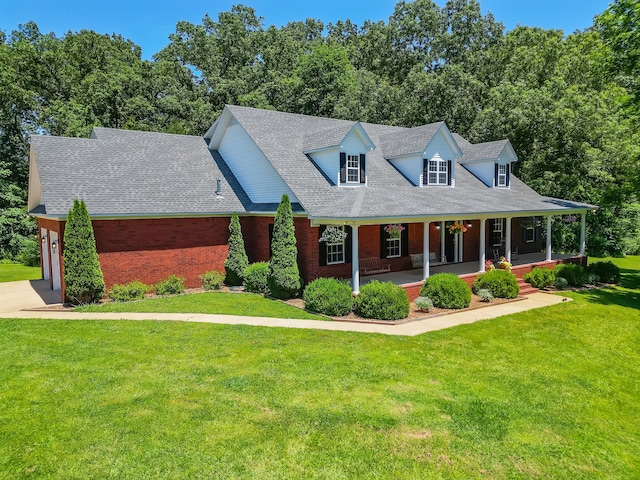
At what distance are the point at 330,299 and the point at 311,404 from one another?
6461mm

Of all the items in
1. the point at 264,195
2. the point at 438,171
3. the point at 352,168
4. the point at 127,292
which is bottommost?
the point at 127,292

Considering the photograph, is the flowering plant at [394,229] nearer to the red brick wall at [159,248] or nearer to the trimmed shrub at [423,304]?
the trimmed shrub at [423,304]

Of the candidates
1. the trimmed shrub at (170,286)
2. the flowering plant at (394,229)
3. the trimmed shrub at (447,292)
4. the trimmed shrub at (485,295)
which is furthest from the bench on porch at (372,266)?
the trimmed shrub at (170,286)

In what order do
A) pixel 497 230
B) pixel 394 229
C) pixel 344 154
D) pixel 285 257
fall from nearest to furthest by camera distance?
1. pixel 285 257
2. pixel 394 229
3. pixel 344 154
4. pixel 497 230

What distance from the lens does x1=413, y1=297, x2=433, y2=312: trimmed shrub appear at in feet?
46.9

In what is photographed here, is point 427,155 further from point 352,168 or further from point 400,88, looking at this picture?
point 400,88

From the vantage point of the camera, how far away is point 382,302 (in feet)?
44.0

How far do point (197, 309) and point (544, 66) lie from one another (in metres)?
30.8

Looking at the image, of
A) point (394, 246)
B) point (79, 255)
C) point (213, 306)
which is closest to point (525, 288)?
point (394, 246)

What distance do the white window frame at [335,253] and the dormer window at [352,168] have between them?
2.69 m

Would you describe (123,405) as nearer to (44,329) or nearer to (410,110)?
(44,329)

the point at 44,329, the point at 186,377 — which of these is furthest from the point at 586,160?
the point at 44,329

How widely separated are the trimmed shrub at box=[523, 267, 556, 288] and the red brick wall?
13.7 meters

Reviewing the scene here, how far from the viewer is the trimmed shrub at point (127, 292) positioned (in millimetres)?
15500
